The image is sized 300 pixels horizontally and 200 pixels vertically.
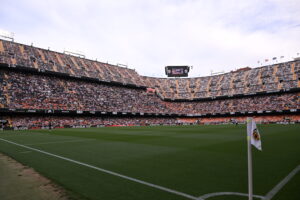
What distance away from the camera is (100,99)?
182ft

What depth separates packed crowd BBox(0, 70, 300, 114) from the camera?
4281cm

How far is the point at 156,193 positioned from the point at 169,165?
3.00 meters

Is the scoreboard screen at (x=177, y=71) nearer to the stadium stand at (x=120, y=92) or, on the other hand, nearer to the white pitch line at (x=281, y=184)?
the stadium stand at (x=120, y=92)

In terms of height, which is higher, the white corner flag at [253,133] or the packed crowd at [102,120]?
the white corner flag at [253,133]

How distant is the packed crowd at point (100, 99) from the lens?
42.8 m

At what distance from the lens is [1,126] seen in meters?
36.8

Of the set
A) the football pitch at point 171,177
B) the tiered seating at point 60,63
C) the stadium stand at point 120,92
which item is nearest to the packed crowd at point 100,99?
the stadium stand at point 120,92

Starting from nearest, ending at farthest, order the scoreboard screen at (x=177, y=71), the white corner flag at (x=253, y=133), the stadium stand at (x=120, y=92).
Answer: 1. the white corner flag at (x=253, y=133)
2. the stadium stand at (x=120, y=92)
3. the scoreboard screen at (x=177, y=71)

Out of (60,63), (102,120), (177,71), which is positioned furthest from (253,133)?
(177,71)

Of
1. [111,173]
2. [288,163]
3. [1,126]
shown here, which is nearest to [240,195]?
[111,173]

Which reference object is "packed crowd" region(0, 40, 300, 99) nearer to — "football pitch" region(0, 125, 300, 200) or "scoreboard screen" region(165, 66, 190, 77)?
"scoreboard screen" region(165, 66, 190, 77)

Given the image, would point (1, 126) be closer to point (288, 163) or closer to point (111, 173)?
point (111, 173)

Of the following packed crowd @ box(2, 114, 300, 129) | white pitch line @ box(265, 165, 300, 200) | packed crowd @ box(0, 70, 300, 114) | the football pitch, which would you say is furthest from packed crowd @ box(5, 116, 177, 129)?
white pitch line @ box(265, 165, 300, 200)

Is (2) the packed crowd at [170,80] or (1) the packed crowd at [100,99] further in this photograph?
(2) the packed crowd at [170,80]
